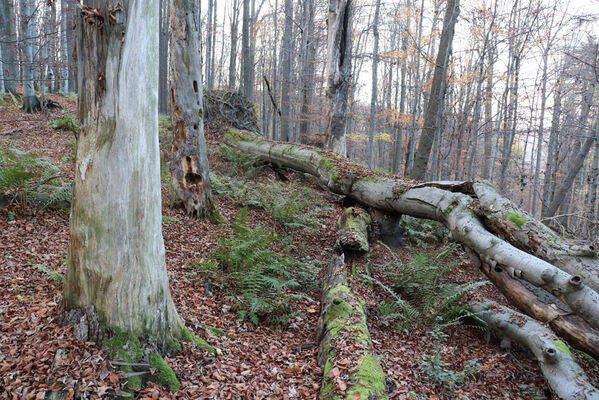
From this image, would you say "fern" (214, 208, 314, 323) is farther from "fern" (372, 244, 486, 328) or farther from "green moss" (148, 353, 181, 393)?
"green moss" (148, 353, 181, 393)

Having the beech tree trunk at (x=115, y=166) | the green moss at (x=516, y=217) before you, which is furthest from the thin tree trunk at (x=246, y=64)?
the beech tree trunk at (x=115, y=166)

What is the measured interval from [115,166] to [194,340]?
1840 mm

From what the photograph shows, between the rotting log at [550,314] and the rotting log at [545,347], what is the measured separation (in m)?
0.12

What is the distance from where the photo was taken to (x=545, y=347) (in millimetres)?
3988

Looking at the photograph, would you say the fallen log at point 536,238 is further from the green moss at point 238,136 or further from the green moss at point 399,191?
the green moss at point 238,136

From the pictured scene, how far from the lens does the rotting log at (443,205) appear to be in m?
3.94

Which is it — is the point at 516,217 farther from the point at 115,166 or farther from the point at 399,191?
the point at 115,166

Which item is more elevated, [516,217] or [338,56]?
[338,56]

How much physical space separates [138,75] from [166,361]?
7.88 ft

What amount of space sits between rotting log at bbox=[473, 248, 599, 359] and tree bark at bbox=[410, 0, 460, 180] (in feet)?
23.1

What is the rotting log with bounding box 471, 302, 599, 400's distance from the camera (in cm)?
352

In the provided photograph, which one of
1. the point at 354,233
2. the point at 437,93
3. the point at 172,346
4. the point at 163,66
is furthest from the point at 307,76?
the point at 172,346

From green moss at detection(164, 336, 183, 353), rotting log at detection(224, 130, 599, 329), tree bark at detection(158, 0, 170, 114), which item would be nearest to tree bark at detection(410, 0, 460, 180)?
rotting log at detection(224, 130, 599, 329)

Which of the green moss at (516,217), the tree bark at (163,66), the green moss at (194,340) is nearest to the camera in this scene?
the green moss at (194,340)
